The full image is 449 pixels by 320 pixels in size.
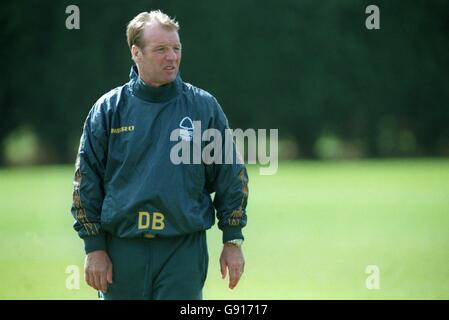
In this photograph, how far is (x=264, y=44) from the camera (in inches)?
987

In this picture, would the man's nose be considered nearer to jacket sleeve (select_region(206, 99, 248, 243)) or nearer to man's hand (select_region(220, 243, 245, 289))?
jacket sleeve (select_region(206, 99, 248, 243))

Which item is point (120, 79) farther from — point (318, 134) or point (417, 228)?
point (417, 228)

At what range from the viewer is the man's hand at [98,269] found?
159 inches

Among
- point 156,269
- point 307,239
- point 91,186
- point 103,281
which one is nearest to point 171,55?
point 91,186

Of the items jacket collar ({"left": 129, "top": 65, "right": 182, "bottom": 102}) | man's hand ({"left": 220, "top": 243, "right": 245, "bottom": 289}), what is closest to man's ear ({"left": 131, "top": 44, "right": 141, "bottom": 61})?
jacket collar ({"left": 129, "top": 65, "right": 182, "bottom": 102})

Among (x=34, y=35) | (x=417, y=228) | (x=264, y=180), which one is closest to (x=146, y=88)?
(x=417, y=228)

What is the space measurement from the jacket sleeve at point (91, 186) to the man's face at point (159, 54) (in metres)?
0.33

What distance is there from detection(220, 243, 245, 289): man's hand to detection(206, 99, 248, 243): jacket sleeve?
0.06 metres

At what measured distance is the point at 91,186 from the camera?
407 centimetres

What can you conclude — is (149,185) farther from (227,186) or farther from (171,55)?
(171,55)

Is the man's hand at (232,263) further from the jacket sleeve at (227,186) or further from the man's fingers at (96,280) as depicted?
the man's fingers at (96,280)

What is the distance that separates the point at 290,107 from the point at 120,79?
5192 mm

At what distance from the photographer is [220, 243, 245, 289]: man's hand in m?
4.16

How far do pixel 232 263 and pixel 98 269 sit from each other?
0.67m
